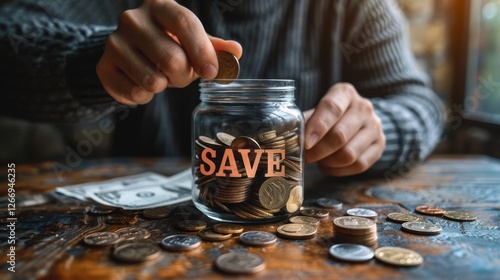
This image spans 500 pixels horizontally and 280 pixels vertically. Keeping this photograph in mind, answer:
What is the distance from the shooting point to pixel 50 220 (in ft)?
2.17

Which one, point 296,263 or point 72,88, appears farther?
point 72,88

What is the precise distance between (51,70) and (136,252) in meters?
0.59

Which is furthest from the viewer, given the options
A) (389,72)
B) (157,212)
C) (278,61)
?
(278,61)

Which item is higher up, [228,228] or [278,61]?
[278,61]

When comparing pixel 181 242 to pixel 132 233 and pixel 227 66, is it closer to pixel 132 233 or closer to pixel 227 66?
pixel 132 233

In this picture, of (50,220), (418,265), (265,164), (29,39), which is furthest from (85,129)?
(418,265)

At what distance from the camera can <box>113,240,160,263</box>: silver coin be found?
486 millimetres

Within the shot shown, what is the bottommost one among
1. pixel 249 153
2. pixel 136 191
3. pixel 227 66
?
pixel 136 191

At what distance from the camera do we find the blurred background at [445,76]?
2.06 m

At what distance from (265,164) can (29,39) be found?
0.75 meters

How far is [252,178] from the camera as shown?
0.60 m

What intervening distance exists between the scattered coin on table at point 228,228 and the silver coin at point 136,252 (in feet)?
0.31

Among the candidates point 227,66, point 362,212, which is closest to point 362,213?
point 362,212

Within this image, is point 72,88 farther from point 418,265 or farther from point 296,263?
point 418,265
